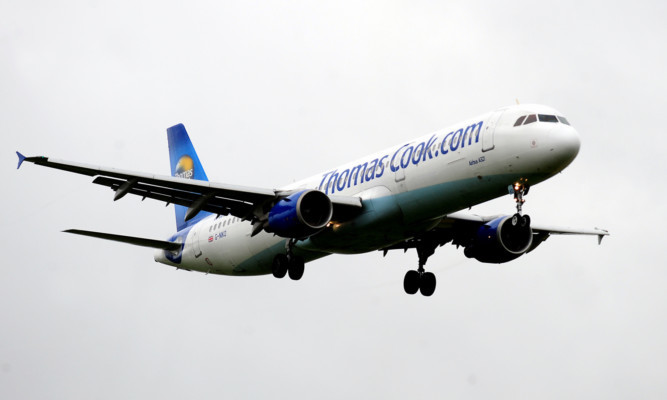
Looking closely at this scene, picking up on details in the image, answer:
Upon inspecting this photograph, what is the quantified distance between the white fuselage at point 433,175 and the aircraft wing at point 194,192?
1.01 metres

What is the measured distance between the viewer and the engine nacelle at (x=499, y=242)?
41875 mm

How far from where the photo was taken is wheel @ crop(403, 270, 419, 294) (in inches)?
1807

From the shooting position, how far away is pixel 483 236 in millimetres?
43594

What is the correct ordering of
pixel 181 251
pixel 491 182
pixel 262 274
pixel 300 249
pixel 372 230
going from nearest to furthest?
pixel 491 182 < pixel 372 230 < pixel 300 249 < pixel 262 274 < pixel 181 251

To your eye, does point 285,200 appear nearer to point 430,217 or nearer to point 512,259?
point 430,217

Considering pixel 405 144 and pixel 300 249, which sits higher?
pixel 405 144

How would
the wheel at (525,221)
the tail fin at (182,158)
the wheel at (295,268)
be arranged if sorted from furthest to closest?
the tail fin at (182,158) < the wheel at (295,268) < the wheel at (525,221)

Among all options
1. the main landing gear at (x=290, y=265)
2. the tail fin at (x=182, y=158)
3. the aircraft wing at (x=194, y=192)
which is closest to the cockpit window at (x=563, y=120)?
the aircraft wing at (x=194, y=192)

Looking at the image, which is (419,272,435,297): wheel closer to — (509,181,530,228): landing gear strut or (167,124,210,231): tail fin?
(509,181,530,228): landing gear strut

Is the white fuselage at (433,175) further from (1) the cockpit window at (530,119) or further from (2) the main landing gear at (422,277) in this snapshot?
(2) the main landing gear at (422,277)

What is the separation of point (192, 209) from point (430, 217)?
27.2ft

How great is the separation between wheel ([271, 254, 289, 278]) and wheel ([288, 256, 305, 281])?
1.06ft

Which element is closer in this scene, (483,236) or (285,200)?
(285,200)

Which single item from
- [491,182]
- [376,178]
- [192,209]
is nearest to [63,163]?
[192,209]
